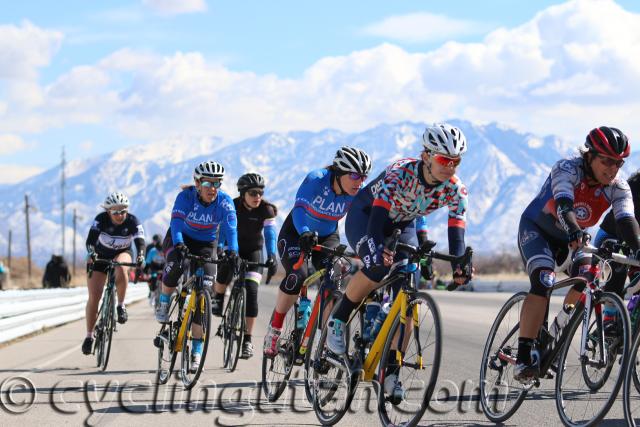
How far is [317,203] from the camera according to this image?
30.1ft

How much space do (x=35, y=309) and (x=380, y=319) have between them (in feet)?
40.3

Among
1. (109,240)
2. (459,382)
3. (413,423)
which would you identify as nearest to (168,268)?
(109,240)

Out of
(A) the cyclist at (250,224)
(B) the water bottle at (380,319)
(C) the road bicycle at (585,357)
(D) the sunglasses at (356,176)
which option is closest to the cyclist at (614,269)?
(C) the road bicycle at (585,357)

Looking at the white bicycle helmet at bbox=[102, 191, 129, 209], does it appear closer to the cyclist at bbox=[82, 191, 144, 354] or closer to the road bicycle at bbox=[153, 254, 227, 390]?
the cyclist at bbox=[82, 191, 144, 354]

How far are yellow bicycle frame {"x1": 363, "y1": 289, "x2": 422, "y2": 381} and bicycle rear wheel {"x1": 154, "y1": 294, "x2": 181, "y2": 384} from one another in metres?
3.36

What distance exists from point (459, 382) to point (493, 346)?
6.98 ft

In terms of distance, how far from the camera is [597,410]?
6.16 metres

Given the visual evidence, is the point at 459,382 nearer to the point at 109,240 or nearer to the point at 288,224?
the point at 288,224

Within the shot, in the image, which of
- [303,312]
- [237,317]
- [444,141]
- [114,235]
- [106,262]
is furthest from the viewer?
[114,235]

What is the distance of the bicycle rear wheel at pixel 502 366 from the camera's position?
285 inches

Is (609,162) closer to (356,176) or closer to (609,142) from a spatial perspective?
(609,142)

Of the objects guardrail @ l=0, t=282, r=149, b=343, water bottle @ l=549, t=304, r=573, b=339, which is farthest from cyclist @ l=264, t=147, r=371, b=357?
guardrail @ l=0, t=282, r=149, b=343

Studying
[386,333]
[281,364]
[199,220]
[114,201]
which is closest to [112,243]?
[114,201]

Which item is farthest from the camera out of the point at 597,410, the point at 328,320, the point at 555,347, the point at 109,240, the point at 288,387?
the point at 109,240
